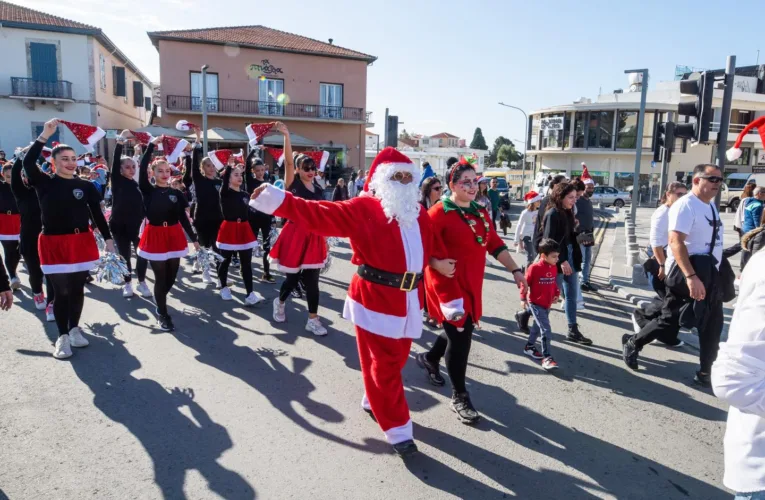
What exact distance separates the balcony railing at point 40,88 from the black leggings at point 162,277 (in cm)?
2350

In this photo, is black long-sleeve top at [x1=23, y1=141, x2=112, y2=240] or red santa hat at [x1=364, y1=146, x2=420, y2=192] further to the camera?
black long-sleeve top at [x1=23, y1=141, x2=112, y2=240]

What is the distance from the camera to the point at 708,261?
4.55 meters

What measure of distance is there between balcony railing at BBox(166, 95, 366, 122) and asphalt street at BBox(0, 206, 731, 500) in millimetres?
24750

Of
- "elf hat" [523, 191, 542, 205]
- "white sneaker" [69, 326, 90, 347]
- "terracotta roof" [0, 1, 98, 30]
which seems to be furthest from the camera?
"terracotta roof" [0, 1, 98, 30]

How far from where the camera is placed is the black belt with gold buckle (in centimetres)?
344

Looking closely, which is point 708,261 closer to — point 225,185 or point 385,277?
point 385,277

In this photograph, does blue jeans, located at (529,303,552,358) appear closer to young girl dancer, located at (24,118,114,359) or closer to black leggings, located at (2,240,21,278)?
young girl dancer, located at (24,118,114,359)

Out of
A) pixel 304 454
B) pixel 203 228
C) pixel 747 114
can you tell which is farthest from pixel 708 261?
pixel 747 114

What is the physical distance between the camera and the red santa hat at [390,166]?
353 centimetres

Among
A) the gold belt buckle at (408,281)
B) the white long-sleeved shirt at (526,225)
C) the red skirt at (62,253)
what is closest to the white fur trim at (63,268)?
the red skirt at (62,253)

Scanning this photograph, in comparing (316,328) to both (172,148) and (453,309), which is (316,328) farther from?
(172,148)

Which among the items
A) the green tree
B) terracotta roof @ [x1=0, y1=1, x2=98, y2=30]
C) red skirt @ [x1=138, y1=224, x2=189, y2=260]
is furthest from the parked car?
the green tree

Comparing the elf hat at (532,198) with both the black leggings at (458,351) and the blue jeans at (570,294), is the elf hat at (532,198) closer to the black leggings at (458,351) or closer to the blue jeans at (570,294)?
the blue jeans at (570,294)

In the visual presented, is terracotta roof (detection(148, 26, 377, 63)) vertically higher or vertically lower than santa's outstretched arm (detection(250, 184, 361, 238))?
higher
